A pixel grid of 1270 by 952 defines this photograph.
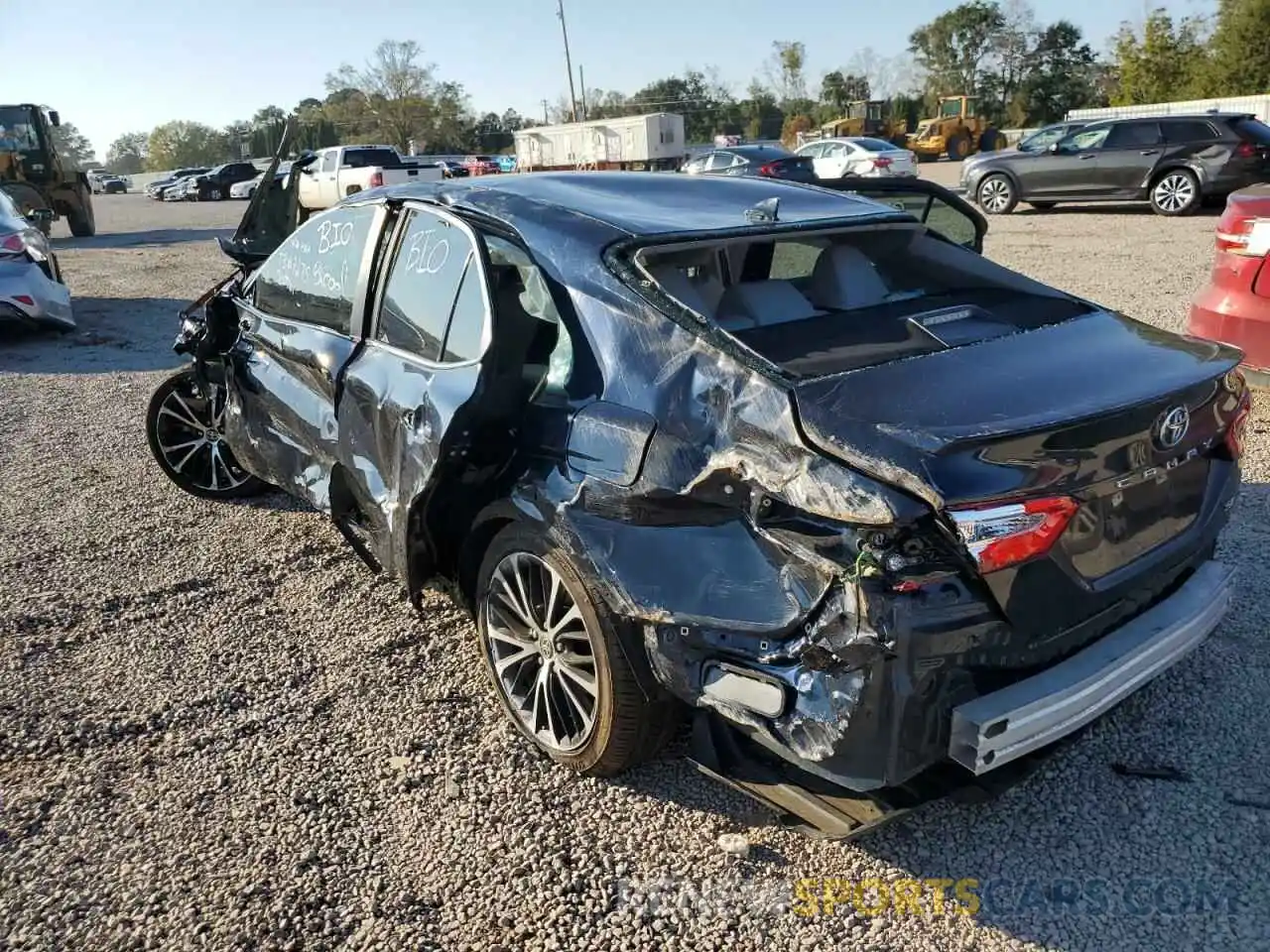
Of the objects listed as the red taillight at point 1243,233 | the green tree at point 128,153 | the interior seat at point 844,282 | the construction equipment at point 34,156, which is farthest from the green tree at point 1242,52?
the green tree at point 128,153

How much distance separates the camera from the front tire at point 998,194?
18.0 meters

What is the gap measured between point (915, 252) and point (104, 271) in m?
16.4

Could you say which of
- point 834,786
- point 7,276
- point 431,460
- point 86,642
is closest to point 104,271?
point 7,276

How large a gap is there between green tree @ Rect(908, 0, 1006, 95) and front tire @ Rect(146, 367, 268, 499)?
74.9 metres

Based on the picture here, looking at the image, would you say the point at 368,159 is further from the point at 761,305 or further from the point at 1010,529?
the point at 1010,529

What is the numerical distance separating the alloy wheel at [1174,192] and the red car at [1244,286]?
11.6 m

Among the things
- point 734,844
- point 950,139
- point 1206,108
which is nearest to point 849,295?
point 734,844

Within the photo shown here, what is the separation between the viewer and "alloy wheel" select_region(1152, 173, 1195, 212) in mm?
15578

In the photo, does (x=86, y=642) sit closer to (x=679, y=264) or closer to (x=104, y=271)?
(x=679, y=264)

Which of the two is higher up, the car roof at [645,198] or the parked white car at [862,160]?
the car roof at [645,198]

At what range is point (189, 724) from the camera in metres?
3.29

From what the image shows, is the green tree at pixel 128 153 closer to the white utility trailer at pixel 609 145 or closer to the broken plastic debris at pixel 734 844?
the white utility trailer at pixel 609 145

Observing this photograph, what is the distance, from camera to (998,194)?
18188 mm

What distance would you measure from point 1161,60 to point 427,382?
5404 cm
